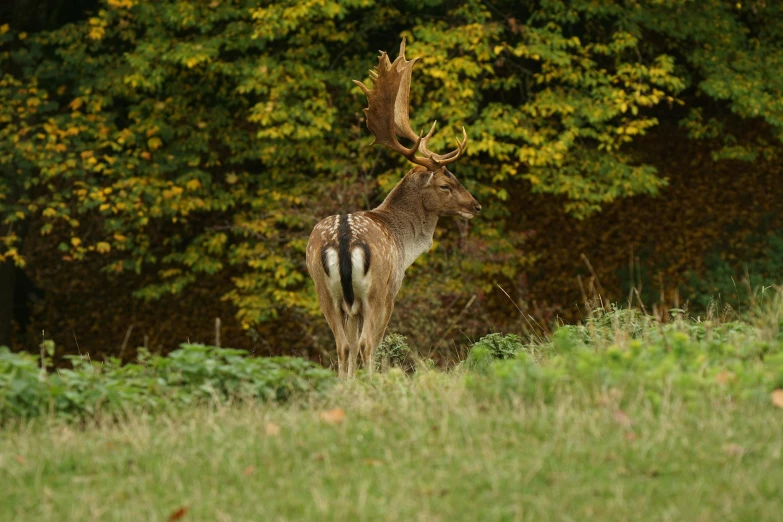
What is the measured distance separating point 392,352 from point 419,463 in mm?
4086

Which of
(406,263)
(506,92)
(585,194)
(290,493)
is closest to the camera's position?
(290,493)

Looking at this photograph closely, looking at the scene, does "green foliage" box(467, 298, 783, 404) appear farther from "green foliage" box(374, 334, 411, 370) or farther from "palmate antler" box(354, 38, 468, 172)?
"palmate antler" box(354, 38, 468, 172)

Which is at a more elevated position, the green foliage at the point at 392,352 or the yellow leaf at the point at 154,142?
the yellow leaf at the point at 154,142

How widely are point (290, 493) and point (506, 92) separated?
39.5ft

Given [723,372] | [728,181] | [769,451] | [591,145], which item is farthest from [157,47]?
[769,451]

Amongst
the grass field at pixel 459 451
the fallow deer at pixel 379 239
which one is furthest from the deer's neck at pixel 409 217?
the grass field at pixel 459 451

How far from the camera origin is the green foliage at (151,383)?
593cm

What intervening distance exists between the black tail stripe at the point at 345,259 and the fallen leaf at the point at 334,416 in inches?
94.3

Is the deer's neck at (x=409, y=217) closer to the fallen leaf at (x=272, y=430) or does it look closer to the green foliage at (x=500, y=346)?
the green foliage at (x=500, y=346)

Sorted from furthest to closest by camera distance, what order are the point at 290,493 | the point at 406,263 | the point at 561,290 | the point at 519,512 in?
the point at 561,290, the point at 406,263, the point at 290,493, the point at 519,512

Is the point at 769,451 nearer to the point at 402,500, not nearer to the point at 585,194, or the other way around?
the point at 402,500

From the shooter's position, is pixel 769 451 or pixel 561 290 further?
pixel 561 290

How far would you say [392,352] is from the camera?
9062 mm

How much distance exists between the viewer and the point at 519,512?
4.38 meters
